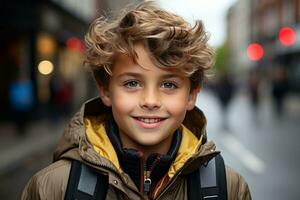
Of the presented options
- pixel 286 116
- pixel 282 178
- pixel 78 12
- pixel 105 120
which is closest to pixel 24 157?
pixel 282 178

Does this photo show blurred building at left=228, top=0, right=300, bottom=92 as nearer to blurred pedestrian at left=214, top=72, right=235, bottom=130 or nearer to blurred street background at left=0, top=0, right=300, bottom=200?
blurred street background at left=0, top=0, right=300, bottom=200

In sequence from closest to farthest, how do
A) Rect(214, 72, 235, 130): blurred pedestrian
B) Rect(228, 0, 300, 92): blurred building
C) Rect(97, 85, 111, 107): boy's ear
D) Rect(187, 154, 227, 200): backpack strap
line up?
Rect(187, 154, 227, 200): backpack strap < Rect(97, 85, 111, 107): boy's ear < Rect(214, 72, 235, 130): blurred pedestrian < Rect(228, 0, 300, 92): blurred building

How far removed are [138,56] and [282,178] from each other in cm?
864

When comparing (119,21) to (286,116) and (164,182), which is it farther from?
(286,116)

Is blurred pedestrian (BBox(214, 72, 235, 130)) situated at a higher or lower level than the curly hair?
lower

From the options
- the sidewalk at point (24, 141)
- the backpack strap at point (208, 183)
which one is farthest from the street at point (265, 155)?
the backpack strap at point (208, 183)

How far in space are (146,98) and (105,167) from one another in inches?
11.4

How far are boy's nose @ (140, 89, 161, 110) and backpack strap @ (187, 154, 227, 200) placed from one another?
0.31 meters

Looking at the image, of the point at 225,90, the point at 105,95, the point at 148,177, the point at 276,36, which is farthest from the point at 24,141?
the point at 276,36

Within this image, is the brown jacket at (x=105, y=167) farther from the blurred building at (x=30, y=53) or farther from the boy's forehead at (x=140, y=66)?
the blurred building at (x=30, y=53)

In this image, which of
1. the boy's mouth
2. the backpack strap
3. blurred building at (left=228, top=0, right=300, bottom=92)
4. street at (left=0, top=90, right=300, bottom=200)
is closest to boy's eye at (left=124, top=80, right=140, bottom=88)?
the boy's mouth

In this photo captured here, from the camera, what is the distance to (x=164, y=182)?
2314mm

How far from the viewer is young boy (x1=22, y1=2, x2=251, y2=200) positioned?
2.20 meters

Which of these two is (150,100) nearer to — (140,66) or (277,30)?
(140,66)
